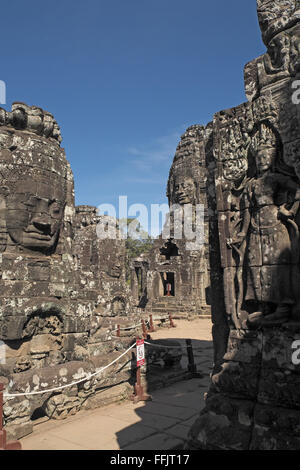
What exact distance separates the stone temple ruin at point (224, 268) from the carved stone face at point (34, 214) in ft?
0.06

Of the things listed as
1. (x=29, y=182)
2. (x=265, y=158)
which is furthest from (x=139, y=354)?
(x=265, y=158)

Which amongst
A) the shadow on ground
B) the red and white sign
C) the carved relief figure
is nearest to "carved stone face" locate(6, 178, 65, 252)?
the red and white sign

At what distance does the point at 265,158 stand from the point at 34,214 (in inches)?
169

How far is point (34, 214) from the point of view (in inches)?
247

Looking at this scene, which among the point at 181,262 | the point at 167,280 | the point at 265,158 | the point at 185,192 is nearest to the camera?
the point at 265,158

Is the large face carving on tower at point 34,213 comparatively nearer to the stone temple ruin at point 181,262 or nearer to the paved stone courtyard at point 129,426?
the paved stone courtyard at point 129,426

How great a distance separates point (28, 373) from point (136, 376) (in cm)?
255

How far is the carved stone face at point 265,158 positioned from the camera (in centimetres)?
345

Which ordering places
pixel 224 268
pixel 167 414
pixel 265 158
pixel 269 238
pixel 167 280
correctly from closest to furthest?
1. pixel 269 238
2. pixel 265 158
3. pixel 224 268
4. pixel 167 414
5. pixel 167 280

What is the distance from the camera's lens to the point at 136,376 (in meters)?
7.19

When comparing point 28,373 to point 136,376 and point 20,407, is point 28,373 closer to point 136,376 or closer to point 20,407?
point 20,407

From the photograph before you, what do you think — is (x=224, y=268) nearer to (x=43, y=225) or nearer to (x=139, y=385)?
(x=43, y=225)

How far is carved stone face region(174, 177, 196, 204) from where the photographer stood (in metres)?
27.1
